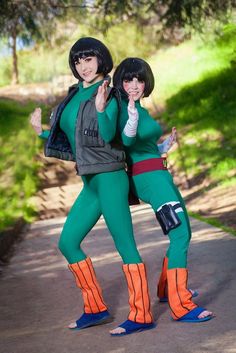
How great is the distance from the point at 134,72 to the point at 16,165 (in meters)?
13.6

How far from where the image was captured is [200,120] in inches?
786

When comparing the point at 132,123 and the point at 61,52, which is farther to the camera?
the point at 61,52

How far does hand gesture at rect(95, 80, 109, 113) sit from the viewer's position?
15.7ft

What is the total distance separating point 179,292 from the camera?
16.8 ft

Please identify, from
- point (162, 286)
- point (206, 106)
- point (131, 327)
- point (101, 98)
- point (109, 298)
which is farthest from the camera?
point (206, 106)

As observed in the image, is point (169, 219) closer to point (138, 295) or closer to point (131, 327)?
point (138, 295)

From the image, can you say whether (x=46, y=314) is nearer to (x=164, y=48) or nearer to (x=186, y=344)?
(x=186, y=344)

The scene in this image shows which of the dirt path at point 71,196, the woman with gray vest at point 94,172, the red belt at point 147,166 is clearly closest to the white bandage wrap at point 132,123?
the woman with gray vest at point 94,172

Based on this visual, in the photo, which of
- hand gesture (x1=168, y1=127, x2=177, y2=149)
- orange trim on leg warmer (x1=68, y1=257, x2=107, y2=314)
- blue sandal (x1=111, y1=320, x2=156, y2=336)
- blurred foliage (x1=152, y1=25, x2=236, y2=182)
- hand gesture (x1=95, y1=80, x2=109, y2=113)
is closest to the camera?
hand gesture (x1=95, y1=80, x2=109, y2=113)

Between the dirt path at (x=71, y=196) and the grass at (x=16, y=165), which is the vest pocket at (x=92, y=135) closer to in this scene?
the dirt path at (x=71, y=196)

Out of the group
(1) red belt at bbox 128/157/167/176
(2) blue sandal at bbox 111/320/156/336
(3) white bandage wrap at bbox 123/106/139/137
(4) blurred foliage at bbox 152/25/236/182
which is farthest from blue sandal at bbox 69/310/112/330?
(4) blurred foliage at bbox 152/25/236/182

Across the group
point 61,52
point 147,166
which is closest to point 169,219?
point 147,166

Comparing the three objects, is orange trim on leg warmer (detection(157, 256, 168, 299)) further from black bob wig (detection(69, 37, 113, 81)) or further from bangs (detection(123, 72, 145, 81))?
black bob wig (detection(69, 37, 113, 81))

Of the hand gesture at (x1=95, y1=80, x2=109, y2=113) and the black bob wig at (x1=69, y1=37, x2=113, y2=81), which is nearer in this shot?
the hand gesture at (x1=95, y1=80, x2=109, y2=113)
